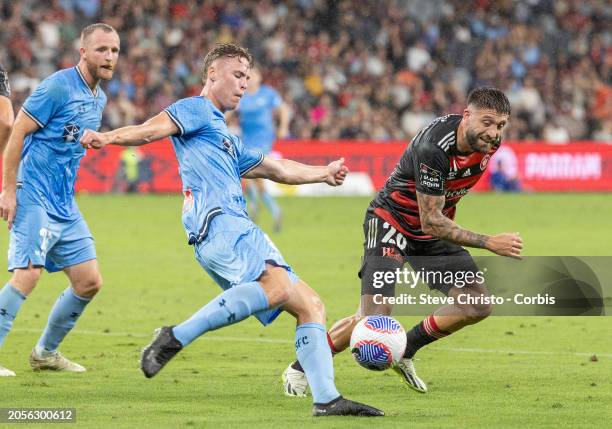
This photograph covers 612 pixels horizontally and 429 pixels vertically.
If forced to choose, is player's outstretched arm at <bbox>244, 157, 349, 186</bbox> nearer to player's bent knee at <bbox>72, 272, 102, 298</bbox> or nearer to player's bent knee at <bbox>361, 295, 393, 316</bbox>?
player's bent knee at <bbox>361, 295, 393, 316</bbox>

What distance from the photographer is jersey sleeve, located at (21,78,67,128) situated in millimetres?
8398

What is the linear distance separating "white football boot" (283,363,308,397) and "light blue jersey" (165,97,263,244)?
1.19m

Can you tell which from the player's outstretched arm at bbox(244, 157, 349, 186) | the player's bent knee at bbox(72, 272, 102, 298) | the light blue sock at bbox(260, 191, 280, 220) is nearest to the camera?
the player's outstretched arm at bbox(244, 157, 349, 186)

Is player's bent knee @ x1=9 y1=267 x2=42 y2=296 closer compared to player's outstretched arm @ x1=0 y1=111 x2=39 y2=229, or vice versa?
player's outstretched arm @ x1=0 y1=111 x2=39 y2=229

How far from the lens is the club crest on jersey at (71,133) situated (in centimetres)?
865

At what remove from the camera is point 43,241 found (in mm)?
8523

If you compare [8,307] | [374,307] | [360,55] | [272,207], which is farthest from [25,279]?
[360,55]

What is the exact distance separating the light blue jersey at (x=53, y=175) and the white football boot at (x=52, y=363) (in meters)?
0.65

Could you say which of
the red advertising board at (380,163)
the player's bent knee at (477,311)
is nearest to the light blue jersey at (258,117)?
the red advertising board at (380,163)

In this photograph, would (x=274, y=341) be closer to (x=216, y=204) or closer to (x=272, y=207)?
(x=216, y=204)

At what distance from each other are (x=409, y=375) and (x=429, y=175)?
1.34 m

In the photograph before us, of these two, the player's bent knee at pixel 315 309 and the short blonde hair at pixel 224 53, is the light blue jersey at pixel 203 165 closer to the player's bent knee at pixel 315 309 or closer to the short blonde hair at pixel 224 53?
the short blonde hair at pixel 224 53

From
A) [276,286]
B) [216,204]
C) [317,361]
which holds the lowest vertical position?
[317,361]

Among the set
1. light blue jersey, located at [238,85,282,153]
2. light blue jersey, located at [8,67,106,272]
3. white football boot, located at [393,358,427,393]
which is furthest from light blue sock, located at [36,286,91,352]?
light blue jersey, located at [238,85,282,153]
